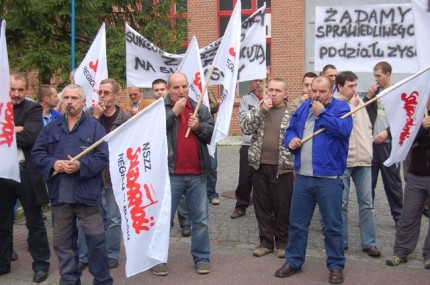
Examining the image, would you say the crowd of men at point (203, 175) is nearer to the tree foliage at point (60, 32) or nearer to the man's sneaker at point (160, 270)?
the man's sneaker at point (160, 270)

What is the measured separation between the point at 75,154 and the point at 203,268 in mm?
1764

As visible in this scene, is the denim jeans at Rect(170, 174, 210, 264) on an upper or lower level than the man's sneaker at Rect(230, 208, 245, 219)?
upper

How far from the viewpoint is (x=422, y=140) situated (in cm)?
609

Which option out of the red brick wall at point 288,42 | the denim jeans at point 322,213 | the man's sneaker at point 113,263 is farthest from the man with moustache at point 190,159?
the red brick wall at point 288,42

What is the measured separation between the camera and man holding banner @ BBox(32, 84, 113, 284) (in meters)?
5.25

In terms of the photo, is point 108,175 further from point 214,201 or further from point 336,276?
point 214,201

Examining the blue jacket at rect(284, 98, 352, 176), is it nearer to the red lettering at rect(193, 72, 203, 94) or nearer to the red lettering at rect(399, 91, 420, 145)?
the red lettering at rect(399, 91, 420, 145)

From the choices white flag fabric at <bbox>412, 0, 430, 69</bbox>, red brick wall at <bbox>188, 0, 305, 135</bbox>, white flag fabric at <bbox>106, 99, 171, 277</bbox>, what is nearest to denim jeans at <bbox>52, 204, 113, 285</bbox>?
white flag fabric at <bbox>106, 99, 171, 277</bbox>

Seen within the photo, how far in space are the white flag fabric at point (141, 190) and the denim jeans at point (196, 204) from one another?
29.7 inches

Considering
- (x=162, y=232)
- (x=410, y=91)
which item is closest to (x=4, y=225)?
(x=162, y=232)

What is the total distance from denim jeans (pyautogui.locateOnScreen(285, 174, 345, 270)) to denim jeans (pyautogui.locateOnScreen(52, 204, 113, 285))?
1.81 metres

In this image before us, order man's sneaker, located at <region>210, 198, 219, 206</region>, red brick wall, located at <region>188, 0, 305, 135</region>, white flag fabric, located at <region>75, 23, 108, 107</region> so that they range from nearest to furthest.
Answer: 1. white flag fabric, located at <region>75, 23, 108, 107</region>
2. man's sneaker, located at <region>210, 198, 219, 206</region>
3. red brick wall, located at <region>188, 0, 305, 135</region>

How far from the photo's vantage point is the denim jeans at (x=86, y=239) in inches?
208

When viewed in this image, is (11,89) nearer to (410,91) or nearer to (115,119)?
(115,119)
